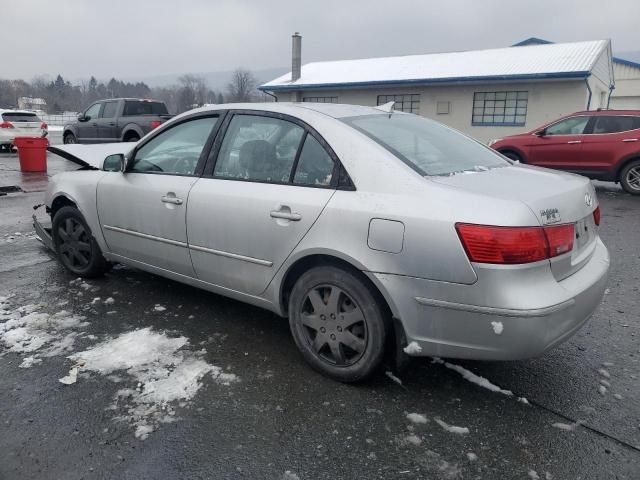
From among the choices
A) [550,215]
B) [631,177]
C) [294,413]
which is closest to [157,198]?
[294,413]

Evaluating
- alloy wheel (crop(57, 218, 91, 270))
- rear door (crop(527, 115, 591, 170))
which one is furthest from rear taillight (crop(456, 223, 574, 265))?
rear door (crop(527, 115, 591, 170))

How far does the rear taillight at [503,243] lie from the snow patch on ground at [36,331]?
2618 mm

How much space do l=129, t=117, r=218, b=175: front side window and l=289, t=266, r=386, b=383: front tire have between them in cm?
136

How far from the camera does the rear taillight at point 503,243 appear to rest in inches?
90.9

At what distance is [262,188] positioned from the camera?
3.14 metres

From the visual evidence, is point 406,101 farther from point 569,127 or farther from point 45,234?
point 45,234

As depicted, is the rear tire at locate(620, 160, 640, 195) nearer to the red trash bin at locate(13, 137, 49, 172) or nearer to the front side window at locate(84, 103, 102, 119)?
the red trash bin at locate(13, 137, 49, 172)

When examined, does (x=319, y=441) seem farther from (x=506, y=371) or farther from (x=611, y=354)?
(x=611, y=354)

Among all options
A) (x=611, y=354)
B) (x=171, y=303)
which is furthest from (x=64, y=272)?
(x=611, y=354)

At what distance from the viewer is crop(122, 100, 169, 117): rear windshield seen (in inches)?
611

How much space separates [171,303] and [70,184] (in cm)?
149

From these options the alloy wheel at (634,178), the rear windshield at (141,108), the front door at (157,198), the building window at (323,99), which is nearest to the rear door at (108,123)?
the rear windshield at (141,108)

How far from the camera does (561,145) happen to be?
11086mm

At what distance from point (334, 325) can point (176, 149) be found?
195 cm
